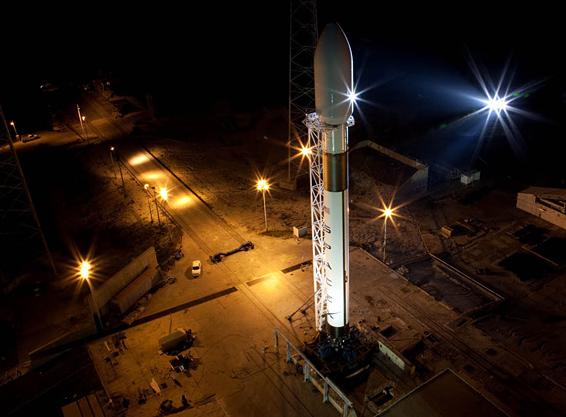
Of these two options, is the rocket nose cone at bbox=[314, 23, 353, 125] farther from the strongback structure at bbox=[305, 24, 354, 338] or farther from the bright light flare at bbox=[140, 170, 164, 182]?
the bright light flare at bbox=[140, 170, 164, 182]

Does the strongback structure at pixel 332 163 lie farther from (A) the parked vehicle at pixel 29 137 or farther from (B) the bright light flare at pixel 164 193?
(A) the parked vehicle at pixel 29 137

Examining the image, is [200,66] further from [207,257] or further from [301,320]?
[301,320]

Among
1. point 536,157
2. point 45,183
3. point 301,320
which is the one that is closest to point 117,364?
point 301,320

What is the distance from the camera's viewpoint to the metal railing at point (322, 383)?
25453 millimetres

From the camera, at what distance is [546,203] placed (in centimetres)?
4397

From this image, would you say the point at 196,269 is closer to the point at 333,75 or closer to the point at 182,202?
the point at 182,202

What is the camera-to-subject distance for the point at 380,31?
281ft

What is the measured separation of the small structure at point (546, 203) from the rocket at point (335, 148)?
25703mm

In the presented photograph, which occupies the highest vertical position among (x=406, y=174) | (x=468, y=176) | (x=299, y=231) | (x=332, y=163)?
(x=406, y=174)

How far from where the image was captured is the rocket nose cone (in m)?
21.3

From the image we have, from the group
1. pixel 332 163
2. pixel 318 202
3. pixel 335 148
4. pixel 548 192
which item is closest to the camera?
pixel 335 148

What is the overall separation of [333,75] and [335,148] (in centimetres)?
349

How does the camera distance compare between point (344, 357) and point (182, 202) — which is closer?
point (344, 357)

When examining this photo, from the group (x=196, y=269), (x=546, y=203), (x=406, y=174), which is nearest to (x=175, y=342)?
(x=196, y=269)
